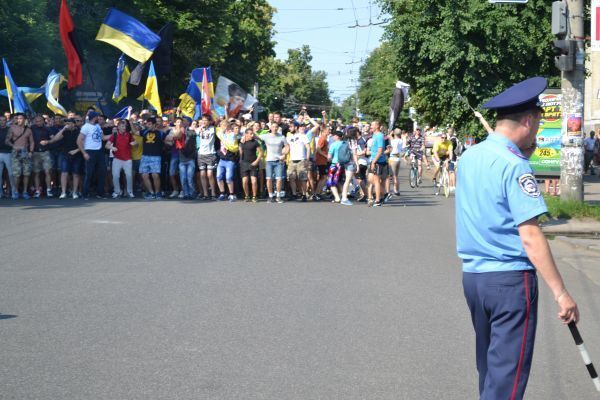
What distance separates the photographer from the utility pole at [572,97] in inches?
614

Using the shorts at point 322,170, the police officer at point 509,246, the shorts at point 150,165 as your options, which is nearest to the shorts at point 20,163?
the shorts at point 150,165

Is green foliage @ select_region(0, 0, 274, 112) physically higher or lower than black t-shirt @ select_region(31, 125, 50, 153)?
higher

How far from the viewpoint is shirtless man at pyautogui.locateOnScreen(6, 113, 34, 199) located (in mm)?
19734

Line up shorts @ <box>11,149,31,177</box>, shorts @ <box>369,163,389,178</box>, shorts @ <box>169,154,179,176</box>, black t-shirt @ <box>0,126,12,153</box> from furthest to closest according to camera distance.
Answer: shorts @ <box>169,154,179,176</box>, black t-shirt @ <box>0,126,12,153</box>, shorts @ <box>11,149,31,177</box>, shorts @ <box>369,163,389,178</box>

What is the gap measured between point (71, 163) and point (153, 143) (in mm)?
1902

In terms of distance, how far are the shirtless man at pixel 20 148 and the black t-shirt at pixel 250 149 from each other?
4.77m

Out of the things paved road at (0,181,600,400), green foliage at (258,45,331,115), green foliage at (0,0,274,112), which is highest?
green foliage at (258,45,331,115)

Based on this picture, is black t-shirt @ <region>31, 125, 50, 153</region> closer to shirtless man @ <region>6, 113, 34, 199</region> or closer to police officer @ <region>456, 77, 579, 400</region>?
shirtless man @ <region>6, 113, 34, 199</region>

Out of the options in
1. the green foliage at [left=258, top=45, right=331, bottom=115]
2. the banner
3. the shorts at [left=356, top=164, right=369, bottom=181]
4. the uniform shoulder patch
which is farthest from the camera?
the green foliage at [left=258, top=45, right=331, bottom=115]

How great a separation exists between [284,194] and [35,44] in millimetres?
17412

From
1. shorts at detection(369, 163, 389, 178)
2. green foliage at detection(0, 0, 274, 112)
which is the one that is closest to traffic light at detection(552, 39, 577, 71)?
shorts at detection(369, 163, 389, 178)

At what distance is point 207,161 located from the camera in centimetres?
2020

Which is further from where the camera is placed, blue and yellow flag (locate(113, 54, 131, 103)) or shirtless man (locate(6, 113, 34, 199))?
blue and yellow flag (locate(113, 54, 131, 103))

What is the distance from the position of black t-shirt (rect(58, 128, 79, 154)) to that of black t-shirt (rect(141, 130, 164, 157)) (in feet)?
5.05
